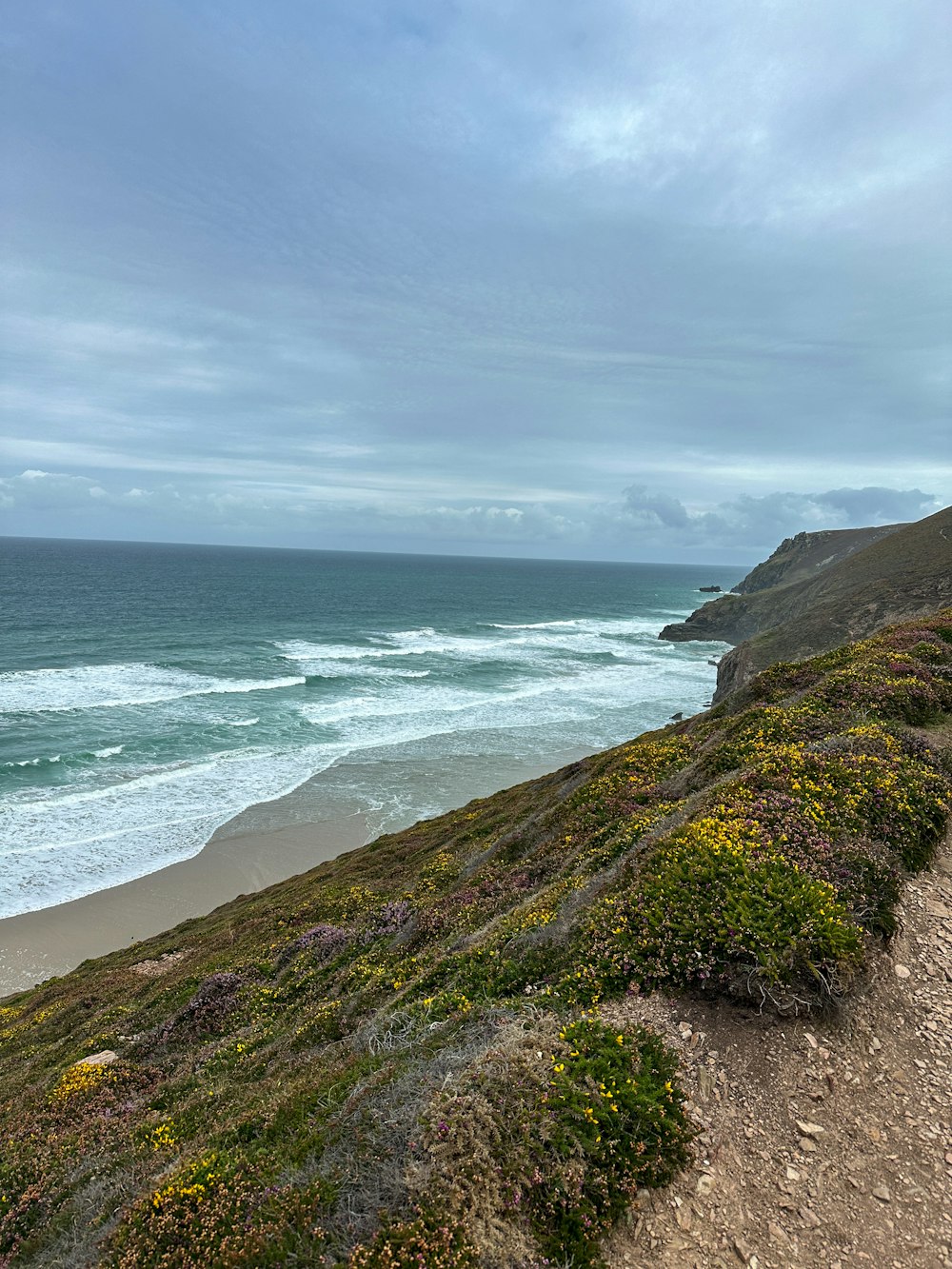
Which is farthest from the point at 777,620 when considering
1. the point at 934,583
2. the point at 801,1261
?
the point at 801,1261

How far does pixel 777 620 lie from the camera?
83.0 meters

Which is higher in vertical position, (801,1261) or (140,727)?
(801,1261)

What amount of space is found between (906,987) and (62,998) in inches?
746

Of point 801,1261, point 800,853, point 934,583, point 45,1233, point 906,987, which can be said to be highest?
point 934,583

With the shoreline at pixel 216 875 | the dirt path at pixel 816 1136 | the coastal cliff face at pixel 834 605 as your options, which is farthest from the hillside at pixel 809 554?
the dirt path at pixel 816 1136

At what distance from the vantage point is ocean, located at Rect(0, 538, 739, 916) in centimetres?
3058

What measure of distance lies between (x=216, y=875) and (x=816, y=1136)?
26.8 m

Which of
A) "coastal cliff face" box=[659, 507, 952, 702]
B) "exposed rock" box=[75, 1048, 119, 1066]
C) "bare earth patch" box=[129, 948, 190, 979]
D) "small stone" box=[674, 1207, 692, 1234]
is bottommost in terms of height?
"bare earth patch" box=[129, 948, 190, 979]

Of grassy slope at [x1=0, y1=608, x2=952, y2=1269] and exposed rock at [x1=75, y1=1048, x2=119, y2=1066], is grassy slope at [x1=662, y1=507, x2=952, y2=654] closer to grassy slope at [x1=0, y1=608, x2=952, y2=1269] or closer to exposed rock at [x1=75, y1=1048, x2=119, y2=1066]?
grassy slope at [x1=0, y1=608, x2=952, y2=1269]

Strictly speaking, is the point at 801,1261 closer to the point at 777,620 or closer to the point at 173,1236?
the point at 173,1236

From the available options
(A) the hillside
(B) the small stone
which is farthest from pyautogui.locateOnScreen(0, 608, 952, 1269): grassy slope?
(A) the hillside

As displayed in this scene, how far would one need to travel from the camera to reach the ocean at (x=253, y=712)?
3058 cm

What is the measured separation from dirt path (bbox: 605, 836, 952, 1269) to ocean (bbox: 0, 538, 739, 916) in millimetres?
26634

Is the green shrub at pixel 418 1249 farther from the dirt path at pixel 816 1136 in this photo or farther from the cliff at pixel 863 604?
the cliff at pixel 863 604
